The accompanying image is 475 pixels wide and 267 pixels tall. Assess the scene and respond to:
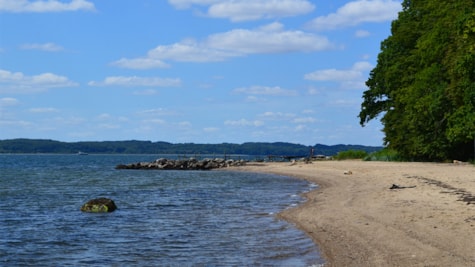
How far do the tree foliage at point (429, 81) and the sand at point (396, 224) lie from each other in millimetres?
12218

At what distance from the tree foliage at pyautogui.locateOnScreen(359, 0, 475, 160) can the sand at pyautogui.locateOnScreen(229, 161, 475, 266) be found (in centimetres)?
1222

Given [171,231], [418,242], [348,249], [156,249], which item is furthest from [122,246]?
[418,242]

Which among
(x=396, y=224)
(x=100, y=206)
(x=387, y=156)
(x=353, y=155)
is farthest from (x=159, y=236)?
(x=353, y=155)

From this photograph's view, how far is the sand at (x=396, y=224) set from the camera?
40.8 feet

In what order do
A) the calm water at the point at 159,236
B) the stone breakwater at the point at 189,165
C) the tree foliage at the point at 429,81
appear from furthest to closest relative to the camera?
1. the stone breakwater at the point at 189,165
2. the tree foliage at the point at 429,81
3. the calm water at the point at 159,236

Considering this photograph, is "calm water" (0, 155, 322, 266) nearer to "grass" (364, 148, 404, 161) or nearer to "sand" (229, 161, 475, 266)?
"sand" (229, 161, 475, 266)

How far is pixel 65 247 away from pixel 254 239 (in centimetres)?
570

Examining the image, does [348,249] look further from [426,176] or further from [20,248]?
[426,176]

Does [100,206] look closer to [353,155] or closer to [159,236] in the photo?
[159,236]

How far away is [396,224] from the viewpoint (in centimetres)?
1647

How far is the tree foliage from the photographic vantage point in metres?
38.0

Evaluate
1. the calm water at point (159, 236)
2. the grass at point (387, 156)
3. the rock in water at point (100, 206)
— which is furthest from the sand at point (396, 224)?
the grass at point (387, 156)

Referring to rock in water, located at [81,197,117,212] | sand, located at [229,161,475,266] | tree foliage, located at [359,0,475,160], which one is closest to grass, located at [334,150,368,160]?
tree foliage, located at [359,0,475,160]

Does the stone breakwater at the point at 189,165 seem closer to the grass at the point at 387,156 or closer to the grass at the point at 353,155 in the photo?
the grass at the point at 353,155
